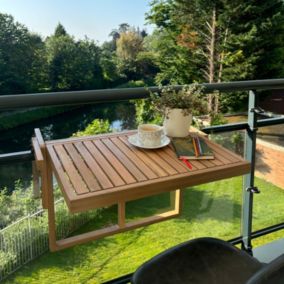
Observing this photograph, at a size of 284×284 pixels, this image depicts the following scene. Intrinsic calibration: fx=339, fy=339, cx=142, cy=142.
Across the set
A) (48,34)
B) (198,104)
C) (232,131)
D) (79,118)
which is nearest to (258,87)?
(232,131)

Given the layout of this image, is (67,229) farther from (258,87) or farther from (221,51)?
(221,51)

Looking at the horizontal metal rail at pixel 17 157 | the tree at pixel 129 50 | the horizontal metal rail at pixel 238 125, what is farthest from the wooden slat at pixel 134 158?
the tree at pixel 129 50

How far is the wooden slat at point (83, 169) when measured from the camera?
102 cm

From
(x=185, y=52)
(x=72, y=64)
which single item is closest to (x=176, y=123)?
(x=185, y=52)

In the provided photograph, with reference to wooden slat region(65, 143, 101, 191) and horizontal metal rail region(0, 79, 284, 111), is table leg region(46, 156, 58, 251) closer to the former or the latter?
wooden slat region(65, 143, 101, 191)

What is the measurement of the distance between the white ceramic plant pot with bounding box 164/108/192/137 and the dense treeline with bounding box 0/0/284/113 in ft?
29.8

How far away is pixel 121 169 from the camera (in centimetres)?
114

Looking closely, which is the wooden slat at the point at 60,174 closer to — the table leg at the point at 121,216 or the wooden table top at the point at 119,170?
the wooden table top at the point at 119,170

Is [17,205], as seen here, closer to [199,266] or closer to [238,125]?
[199,266]

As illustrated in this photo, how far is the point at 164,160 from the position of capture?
1.23 meters

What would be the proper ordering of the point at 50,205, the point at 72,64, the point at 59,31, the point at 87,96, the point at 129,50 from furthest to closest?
the point at 59,31, the point at 129,50, the point at 72,64, the point at 87,96, the point at 50,205

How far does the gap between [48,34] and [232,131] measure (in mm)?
21991

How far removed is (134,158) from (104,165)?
13 cm

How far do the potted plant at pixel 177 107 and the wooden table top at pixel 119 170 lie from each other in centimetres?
13
